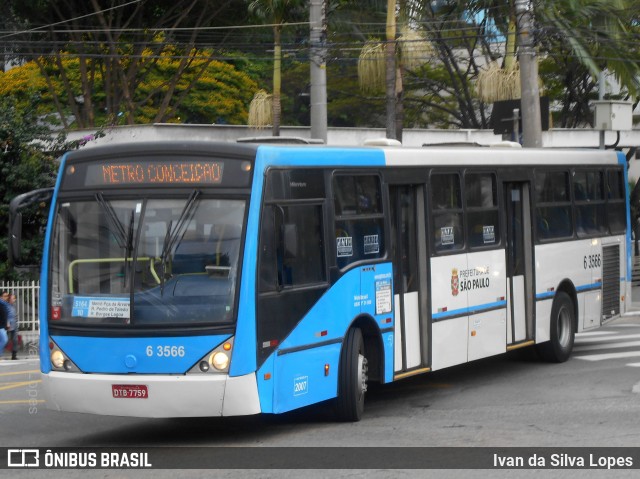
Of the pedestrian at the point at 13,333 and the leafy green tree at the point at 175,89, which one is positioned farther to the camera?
the leafy green tree at the point at 175,89

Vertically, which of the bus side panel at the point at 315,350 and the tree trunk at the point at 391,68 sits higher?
the tree trunk at the point at 391,68

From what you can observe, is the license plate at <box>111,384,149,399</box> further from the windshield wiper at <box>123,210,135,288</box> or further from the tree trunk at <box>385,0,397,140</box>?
the tree trunk at <box>385,0,397,140</box>

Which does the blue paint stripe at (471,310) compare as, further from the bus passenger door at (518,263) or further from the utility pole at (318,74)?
the utility pole at (318,74)

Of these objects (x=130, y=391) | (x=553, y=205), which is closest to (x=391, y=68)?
(x=553, y=205)

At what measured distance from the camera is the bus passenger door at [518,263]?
15359mm

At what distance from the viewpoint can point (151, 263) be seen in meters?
10.4

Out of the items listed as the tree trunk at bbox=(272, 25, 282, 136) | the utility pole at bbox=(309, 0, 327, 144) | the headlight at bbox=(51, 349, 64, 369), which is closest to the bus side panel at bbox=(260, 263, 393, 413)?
the headlight at bbox=(51, 349, 64, 369)

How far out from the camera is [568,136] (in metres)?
36.3

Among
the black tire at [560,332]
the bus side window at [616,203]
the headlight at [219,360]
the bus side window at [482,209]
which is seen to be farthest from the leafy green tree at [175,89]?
the headlight at [219,360]

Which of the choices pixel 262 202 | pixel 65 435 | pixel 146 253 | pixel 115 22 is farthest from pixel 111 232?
pixel 115 22

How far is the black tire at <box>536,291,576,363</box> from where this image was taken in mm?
16375

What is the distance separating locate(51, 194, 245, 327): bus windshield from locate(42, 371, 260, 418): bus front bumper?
0.49 metres

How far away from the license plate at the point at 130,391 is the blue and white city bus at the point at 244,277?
0.6 inches

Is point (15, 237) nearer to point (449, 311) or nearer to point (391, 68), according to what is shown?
point (449, 311)
